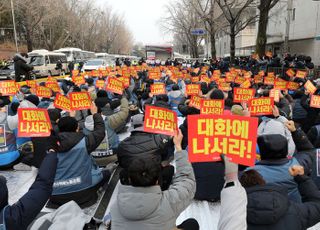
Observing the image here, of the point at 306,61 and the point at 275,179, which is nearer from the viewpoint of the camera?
the point at 275,179

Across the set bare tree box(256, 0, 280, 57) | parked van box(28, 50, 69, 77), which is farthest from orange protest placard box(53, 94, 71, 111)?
parked van box(28, 50, 69, 77)

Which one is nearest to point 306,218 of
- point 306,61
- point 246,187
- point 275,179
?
point 246,187

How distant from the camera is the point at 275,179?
2770 mm

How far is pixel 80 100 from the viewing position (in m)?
5.09

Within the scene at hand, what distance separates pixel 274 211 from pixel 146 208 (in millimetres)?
802

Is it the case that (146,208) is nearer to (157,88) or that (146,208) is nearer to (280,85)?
(157,88)

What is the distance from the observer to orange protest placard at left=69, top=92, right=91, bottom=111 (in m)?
5.05

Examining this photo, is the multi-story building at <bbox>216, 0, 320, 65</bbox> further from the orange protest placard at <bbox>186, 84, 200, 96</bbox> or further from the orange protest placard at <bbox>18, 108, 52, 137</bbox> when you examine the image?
the orange protest placard at <bbox>18, 108, 52, 137</bbox>

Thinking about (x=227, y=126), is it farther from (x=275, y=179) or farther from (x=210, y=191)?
(x=210, y=191)

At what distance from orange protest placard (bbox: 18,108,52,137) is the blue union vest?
0.44m

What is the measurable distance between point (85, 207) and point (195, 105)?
2.84 m

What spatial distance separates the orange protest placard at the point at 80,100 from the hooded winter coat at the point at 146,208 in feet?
10.3

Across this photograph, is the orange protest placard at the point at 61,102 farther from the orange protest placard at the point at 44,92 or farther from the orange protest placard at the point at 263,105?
the orange protest placard at the point at 263,105

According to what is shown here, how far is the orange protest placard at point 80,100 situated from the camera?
5.05m
